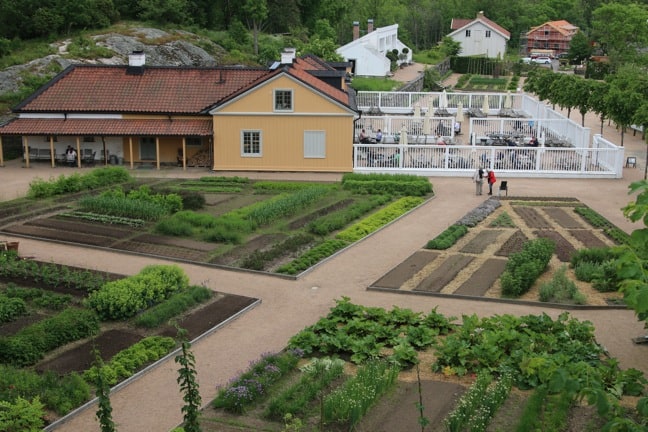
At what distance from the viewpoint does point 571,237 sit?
79.9 feet

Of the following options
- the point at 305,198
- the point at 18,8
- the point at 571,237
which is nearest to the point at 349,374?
the point at 571,237

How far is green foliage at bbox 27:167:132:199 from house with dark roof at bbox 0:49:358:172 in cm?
326

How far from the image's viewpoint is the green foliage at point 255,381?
43.6 feet

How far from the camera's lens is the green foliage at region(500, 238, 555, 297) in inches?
749

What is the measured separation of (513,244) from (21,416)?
14.8 meters

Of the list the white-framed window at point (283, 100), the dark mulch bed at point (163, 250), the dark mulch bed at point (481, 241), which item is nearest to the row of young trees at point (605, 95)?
the dark mulch bed at point (481, 241)

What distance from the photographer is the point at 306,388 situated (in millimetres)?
13750

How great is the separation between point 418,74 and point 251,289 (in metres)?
51.2

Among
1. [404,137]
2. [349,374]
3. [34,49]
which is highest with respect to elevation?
[34,49]

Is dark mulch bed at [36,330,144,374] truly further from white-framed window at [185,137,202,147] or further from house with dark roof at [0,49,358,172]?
white-framed window at [185,137,202,147]

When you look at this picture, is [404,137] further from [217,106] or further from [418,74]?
[418,74]

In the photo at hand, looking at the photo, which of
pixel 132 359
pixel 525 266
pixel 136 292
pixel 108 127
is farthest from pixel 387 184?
pixel 132 359

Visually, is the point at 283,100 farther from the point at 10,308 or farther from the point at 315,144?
the point at 10,308

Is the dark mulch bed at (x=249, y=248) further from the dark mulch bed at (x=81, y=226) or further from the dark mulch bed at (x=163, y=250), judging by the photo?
the dark mulch bed at (x=81, y=226)
